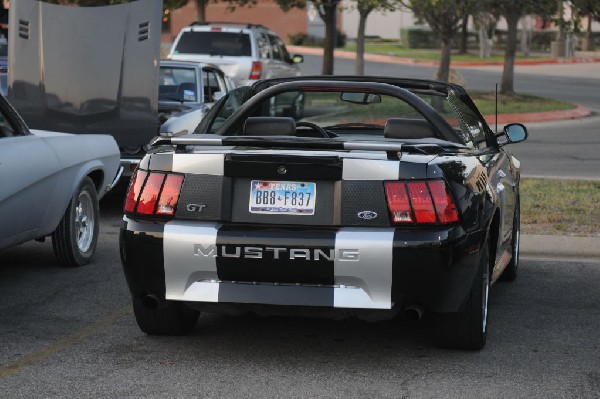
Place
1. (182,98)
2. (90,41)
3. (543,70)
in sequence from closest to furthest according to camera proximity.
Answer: (90,41), (182,98), (543,70)

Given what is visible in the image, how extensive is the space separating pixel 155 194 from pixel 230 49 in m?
19.8

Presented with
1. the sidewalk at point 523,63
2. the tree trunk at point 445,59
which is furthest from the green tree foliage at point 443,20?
the sidewalk at point 523,63

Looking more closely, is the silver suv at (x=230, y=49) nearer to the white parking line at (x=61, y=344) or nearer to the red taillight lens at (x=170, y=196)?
the white parking line at (x=61, y=344)

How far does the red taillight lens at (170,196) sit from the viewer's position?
6.60 metres

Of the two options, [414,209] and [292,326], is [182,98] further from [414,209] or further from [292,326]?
[414,209]

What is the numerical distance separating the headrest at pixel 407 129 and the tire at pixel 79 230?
3351mm

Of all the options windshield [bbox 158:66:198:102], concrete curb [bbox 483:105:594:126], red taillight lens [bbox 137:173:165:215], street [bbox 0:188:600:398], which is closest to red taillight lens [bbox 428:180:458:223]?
street [bbox 0:188:600:398]

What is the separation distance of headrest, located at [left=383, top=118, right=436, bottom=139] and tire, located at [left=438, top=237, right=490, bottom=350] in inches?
27.3

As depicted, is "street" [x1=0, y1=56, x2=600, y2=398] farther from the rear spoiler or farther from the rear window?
the rear window

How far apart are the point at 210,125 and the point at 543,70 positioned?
44017 mm

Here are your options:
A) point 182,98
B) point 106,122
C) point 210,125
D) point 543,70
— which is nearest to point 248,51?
point 182,98

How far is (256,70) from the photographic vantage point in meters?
25.6

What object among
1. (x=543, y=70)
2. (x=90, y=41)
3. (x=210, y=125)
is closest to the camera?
(x=210, y=125)

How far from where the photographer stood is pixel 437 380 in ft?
20.7
